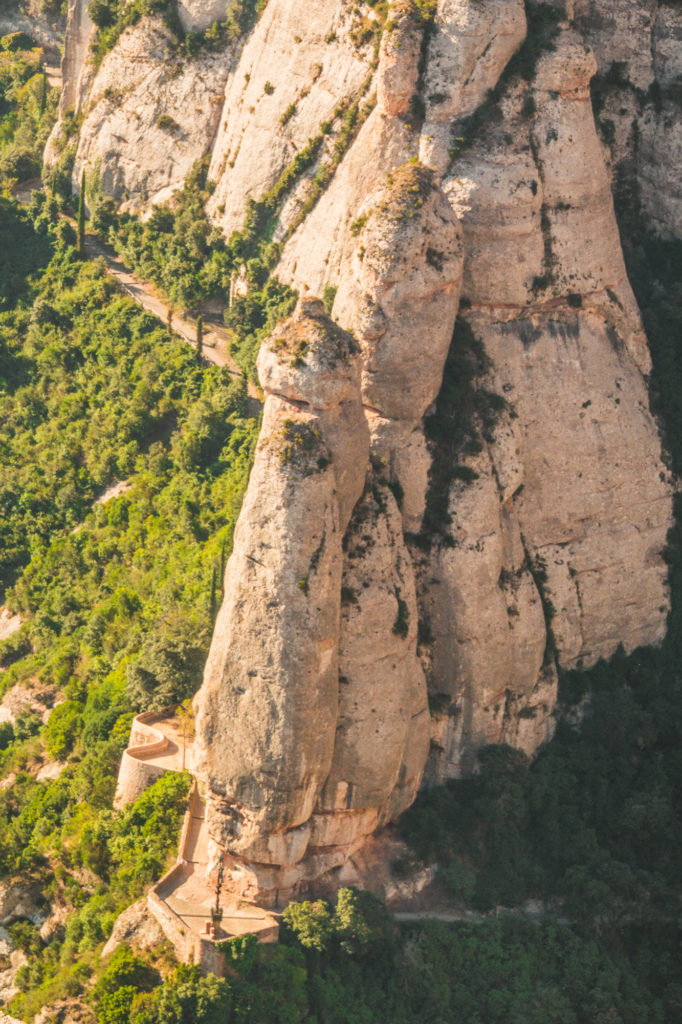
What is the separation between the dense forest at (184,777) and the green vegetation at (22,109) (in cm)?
1345

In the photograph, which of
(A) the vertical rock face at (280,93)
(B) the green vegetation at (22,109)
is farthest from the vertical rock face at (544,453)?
(B) the green vegetation at (22,109)

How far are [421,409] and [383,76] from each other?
13.1 metres

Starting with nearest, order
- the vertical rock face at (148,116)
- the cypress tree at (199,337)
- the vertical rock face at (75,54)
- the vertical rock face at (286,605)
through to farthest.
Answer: the vertical rock face at (286,605) < the cypress tree at (199,337) < the vertical rock face at (148,116) < the vertical rock face at (75,54)

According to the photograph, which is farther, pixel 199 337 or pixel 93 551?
pixel 199 337

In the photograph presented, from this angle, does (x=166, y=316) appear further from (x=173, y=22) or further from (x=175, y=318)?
(x=173, y=22)

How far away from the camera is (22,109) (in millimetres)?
96188

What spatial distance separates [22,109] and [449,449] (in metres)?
56.3

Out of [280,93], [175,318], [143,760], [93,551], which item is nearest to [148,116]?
[280,93]

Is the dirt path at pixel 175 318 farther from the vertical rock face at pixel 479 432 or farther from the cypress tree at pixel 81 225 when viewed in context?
the vertical rock face at pixel 479 432

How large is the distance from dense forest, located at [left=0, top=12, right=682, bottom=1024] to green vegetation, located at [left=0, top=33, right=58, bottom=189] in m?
13.4

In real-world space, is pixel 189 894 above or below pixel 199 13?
below

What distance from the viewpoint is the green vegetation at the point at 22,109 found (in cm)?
9012

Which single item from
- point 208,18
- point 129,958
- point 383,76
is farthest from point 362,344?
point 208,18

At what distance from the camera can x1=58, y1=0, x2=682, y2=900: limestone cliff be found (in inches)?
1844
